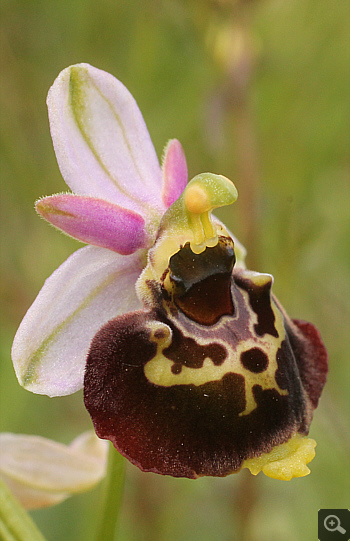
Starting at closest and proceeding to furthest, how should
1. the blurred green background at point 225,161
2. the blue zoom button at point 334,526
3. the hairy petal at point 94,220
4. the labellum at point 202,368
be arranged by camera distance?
the labellum at point 202,368
the hairy petal at point 94,220
the blue zoom button at point 334,526
the blurred green background at point 225,161

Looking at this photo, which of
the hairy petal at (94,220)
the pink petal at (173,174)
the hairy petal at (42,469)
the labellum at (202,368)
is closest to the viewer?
the labellum at (202,368)

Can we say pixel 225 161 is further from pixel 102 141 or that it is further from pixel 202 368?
pixel 202 368

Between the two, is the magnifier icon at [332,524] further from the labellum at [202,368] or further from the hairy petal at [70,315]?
the hairy petal at [70,315]

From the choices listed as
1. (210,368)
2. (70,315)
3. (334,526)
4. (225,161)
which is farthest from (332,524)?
(225,161)

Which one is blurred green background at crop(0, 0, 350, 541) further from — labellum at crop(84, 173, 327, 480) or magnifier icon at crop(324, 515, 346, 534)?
labellum at crop(84, 173, 327, 480)

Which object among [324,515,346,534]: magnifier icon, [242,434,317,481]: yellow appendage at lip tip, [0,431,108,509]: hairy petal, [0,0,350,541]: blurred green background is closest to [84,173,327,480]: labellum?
[242,434,317,481]: yellow appendage at lip tip

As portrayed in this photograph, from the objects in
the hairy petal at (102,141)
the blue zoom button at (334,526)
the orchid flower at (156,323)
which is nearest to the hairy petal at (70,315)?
the orchid flower at (156,323)

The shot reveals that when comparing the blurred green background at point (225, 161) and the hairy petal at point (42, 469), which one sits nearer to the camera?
the hairy petal at point (42, 469)
